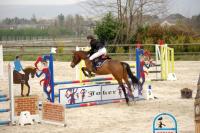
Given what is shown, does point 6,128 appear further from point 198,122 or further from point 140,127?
point 198,122

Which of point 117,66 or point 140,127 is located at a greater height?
point 117,66

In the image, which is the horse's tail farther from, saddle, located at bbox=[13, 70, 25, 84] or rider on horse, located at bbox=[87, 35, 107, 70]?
saddle, located at bbox=[13, 70, 25, 84]

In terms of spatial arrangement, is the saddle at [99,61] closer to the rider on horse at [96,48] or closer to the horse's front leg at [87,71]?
the rider on horse at [96,48]

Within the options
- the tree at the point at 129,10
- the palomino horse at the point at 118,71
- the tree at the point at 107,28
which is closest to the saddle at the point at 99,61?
the palomino horse at the point at 118,71

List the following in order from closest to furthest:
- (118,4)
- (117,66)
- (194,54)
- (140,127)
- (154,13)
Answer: (140,127) → (117,66) → (194,54) → (118,4) → (154,13)

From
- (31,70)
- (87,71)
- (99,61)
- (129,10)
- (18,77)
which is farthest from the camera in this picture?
(129,10)

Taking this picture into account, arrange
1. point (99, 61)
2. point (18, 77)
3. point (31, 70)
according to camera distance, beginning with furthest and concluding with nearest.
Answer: point (99, 61)
point (31, 70)
point (18, 77)

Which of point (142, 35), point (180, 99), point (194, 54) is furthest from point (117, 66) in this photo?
point (142, 35)

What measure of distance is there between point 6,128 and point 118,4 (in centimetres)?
2531

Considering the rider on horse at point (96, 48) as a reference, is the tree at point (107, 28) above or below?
above

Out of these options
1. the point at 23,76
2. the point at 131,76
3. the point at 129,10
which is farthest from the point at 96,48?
the point at 129,10

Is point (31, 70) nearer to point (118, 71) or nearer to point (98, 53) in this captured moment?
point (98, 53)

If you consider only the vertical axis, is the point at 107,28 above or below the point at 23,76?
above

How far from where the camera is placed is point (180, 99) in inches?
495
